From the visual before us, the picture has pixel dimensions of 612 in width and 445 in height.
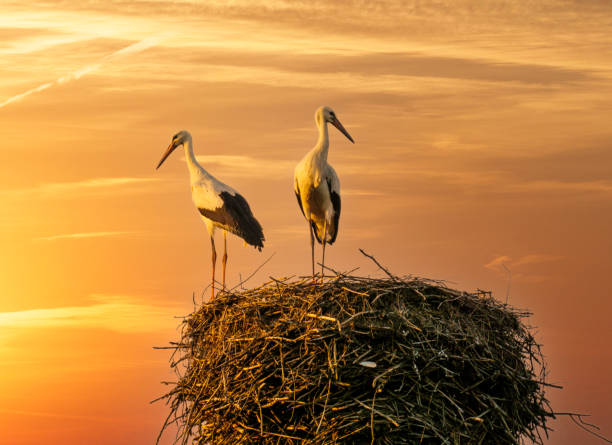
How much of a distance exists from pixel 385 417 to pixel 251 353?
1252mm

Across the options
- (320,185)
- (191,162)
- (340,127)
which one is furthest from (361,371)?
(191,162)

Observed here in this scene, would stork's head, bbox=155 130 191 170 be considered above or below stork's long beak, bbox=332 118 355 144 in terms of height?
below

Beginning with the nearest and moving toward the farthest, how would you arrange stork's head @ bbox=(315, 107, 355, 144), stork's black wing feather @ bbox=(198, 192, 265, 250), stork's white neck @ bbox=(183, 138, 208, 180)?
stork's head @ bbox=(315, 107, 355, 144) → stork's black wing feather @ bbox=(198, 192, 265, 250) → stork's white neck @ bbox=(183, 138, 208, 180)

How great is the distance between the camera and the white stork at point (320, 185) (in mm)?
9922

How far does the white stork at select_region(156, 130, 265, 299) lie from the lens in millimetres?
11062

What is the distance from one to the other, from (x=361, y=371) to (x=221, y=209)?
4.72 m

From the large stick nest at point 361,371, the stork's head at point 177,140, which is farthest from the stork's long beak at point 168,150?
the large stick nest at point 361,371

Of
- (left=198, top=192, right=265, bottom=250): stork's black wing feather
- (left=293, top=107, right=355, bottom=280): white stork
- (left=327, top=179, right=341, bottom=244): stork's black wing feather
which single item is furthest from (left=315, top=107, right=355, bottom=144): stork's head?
(left=198, top=192, right=265, bottom=250): stork's black wing feather

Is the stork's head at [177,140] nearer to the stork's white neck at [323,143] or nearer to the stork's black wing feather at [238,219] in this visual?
the stork's black wing feather at [238,219]

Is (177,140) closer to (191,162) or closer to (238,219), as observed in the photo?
(191,162)

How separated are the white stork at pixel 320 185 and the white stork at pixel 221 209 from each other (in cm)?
95

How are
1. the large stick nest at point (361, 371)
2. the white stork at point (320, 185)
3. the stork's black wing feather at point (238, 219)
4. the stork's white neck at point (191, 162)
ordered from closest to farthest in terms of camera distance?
1. the large stick nest at point (361, 371)
2. the white stork at point (320, 185)
3. the stork's black wing feather at point (238, 219)
4. the stork's white neck at point (191, 162)

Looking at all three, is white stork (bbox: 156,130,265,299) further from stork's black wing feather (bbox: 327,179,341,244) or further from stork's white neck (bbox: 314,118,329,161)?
stork's white neck (bbox: 314,118,329,161)

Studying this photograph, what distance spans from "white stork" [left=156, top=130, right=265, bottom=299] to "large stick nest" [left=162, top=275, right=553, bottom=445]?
3091 mm
